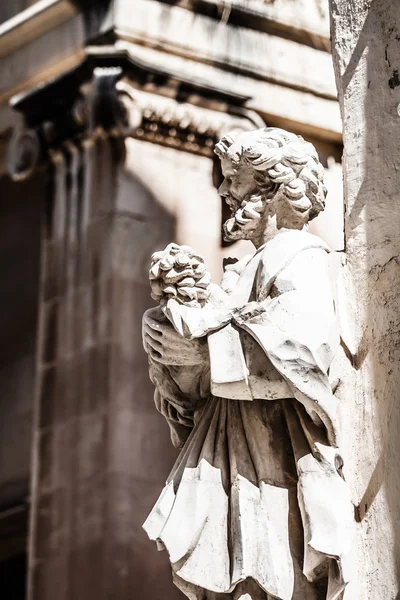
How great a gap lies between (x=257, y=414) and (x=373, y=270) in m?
0.70

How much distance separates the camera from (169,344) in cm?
598

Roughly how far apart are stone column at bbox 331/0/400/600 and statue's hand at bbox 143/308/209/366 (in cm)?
55

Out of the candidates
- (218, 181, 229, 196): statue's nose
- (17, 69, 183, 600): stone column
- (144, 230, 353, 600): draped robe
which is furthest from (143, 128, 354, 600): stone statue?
(17, 69, 183, 600): stone column

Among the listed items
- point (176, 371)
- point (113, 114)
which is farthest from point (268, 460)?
point (113, 114)

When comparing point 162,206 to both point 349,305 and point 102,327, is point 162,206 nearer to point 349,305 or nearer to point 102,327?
point 102,327

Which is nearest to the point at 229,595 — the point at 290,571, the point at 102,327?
the point at 290,571

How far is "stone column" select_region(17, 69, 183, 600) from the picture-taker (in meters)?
12.1

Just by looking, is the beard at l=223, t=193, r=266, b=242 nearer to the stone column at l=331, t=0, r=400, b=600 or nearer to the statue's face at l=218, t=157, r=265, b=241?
the statue's face at l=218, t=157, r=265, b=241

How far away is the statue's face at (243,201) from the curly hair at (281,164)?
25 mm

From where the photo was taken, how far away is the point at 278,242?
609 centimetres

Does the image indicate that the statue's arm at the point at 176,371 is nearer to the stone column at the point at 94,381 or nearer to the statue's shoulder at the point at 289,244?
the statue's shoulder at the point at 289,244

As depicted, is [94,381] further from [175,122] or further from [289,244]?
[289,244]

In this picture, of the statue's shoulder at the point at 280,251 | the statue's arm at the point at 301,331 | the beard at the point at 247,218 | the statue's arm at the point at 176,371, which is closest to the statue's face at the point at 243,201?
the beard at the point at 247,218

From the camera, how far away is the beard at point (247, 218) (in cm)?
624
